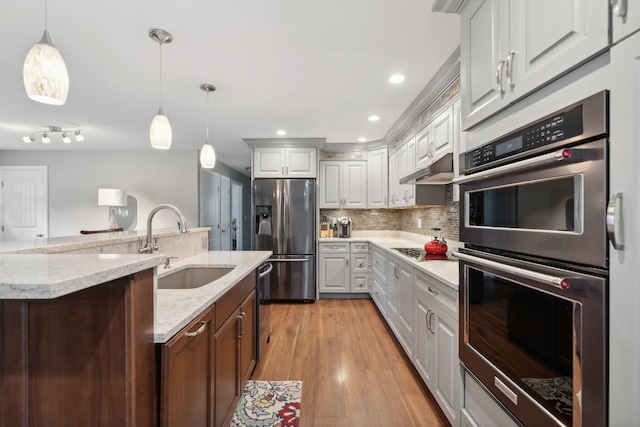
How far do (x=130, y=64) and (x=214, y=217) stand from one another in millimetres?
4192

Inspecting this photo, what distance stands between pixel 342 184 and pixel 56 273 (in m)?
4.06

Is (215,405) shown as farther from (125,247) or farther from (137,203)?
(137,203)

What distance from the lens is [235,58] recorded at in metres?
2.12

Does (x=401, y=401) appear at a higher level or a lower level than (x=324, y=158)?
lower

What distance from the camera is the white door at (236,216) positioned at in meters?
7.43

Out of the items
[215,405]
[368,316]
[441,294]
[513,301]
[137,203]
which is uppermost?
[137,203]

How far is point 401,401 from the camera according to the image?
1939 millimetres

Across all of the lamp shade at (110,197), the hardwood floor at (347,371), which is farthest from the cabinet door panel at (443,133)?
the lamp shade at (110,197)

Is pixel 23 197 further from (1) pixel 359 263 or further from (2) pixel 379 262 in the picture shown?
(2) pixel 379 262

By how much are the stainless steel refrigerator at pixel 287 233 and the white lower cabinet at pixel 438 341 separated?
2.21 metres

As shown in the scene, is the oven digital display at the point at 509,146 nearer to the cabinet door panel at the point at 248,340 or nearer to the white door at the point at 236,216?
the cabinet door panel at the point at 248,340

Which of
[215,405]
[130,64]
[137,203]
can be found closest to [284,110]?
[130,64]

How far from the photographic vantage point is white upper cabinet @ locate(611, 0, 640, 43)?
62 centimetres

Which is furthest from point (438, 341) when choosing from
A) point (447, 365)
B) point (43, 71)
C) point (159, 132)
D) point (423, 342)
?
point (43, 71)
